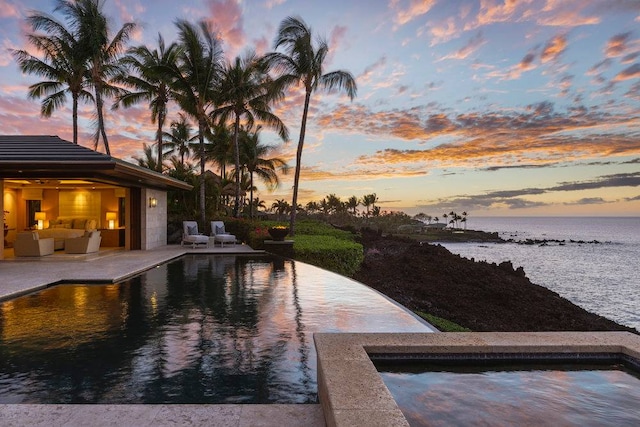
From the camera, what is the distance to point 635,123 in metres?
18.5

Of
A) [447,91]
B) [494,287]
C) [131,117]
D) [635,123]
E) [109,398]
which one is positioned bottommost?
[494,287]

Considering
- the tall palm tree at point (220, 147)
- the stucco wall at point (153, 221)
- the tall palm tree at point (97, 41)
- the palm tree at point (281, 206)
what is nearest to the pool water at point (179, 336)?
the stucco wall at point (153, 221)

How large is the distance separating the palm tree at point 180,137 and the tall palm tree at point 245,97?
13342 millimetres

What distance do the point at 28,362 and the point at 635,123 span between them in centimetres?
2329

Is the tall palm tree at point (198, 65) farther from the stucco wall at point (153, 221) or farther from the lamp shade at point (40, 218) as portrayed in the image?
the lamp shade at point (40, 218)

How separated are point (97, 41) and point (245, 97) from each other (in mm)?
8464

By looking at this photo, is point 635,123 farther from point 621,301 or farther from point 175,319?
point 175,319

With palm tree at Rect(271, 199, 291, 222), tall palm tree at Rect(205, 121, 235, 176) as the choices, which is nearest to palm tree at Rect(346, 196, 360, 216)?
palm tree at Rect(271, 199, 291, 222)

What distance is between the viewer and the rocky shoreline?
13.4 metres

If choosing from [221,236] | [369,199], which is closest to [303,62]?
[221,236]

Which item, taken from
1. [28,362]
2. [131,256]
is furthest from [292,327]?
[131,256]

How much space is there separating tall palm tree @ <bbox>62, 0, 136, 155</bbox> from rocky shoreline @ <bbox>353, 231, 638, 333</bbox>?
747 inches

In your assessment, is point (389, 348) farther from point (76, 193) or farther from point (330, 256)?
point (76, 193)

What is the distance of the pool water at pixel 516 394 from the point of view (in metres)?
3.21
